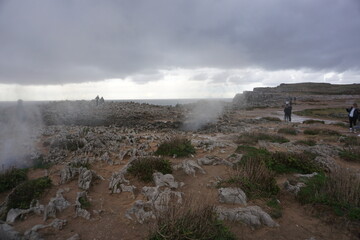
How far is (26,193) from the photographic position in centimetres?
554

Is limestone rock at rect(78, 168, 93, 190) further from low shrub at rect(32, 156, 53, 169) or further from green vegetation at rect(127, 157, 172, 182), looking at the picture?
low shrub at rect(32, 156, 53, 169)

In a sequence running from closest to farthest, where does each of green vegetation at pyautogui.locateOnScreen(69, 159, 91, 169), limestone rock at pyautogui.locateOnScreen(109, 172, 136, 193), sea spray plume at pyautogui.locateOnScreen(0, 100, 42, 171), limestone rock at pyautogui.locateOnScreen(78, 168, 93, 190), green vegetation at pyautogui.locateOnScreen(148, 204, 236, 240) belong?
green vegetation at pyautogui.locateOnScreen(148, 204, 236, 240), limestone rock at pyautogui.locateOnScreen(109, 172, 136, 193), limestone rock at pyautogui.locateOnScreen(78, 168, 93, 190), green vegetation at pyautogui.locateOnScreen(69, 159, 91, 169), sea spray plume at pyautogui.locateOnScreen(0, 100, 42, 171)

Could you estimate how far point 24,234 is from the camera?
4020mm

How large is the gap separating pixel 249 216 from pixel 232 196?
882mm

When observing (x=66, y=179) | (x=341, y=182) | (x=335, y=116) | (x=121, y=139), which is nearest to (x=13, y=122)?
(x=121, y=139)

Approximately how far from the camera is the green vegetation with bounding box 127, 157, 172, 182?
6.61 metres

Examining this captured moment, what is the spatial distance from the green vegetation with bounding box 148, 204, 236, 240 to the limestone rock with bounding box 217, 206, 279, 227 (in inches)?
28.3

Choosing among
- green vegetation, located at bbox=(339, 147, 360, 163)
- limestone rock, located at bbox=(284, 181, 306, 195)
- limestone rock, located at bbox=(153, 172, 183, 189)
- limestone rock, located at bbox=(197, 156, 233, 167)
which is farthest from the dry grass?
green vegetation, located at bbox=(339, 147, 360, 163)

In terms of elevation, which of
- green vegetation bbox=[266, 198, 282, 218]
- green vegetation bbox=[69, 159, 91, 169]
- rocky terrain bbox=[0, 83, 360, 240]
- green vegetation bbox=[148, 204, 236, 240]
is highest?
green vegetation bbox=[148, 204, 236, 240]

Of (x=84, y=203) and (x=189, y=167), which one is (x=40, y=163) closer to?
(x=84, y=203)

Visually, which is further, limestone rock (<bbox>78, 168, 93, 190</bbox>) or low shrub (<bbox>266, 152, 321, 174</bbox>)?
low shrub (<bbox>266, 152, 321, 174</bbox>)

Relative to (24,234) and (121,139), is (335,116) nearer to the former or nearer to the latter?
(121,139)

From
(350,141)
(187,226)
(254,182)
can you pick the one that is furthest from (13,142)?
(350,141)

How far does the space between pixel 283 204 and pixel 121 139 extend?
9.06 metres
